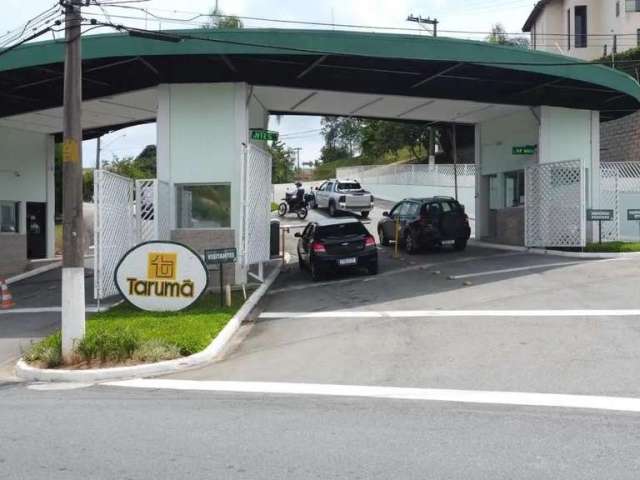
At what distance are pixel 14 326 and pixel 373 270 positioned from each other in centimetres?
822

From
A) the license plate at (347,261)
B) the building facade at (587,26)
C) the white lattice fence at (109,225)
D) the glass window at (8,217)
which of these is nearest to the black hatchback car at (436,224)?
the license plate at (347,261)

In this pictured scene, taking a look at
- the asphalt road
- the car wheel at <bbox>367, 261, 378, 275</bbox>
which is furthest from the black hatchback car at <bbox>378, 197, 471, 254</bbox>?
Result: the asphalt road

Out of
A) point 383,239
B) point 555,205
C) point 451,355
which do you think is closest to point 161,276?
point 451,355

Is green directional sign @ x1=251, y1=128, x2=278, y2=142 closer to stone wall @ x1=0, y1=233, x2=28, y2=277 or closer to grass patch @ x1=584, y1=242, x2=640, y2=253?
grass patch @ x1=584, y1=242, x2=640, y2=253

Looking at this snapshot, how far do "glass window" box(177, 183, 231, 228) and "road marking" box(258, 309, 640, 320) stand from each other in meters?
3.87

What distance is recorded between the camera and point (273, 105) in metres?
19.6

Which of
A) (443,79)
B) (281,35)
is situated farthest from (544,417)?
(443,79)

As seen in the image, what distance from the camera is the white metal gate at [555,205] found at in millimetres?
18208

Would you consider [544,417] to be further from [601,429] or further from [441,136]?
[441,136]

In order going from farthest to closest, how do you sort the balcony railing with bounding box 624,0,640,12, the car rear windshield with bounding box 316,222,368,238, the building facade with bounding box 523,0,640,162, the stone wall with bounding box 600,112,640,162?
1. the building facade with bounding box 523,0,640,162
2. the balcony railing with bounding box 624,0,640,12
3. the stone wall with bounding box 600,112,640,162
4. the car rear windshield with bounding box 316,222,368,238

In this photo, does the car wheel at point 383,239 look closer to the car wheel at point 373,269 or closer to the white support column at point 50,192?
the car wheel at point 373,269

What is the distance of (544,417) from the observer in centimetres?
604

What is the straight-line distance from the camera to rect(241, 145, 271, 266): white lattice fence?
46.0 ft

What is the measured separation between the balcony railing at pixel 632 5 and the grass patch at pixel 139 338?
3726 centimetres
